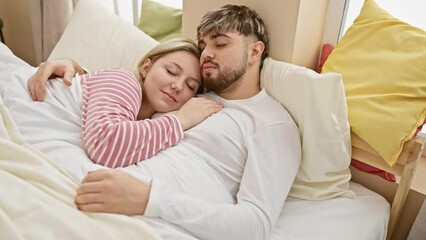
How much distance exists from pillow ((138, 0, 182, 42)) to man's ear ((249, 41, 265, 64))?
2.14 ft

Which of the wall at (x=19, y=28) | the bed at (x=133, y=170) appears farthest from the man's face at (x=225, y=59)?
the wall at (x=19, y=28)

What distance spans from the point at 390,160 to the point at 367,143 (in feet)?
0.27

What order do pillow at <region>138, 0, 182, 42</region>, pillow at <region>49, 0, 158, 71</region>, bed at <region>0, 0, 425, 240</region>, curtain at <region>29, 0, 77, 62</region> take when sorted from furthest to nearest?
curtain at <region>29, 0, 77, 62</region> < pillow at <region>138, 0, 182, 42</region> < pillow at <region>49, 0, 158, 71</region> < bed at <region>0, 0, 425, 240</region>

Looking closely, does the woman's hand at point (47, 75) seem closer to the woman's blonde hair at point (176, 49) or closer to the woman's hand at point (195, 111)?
the woman's blonde hair at point (176, 49)

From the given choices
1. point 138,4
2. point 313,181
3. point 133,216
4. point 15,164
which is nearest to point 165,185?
point 133,216

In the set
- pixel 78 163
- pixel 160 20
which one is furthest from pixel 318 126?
pixel 160 20

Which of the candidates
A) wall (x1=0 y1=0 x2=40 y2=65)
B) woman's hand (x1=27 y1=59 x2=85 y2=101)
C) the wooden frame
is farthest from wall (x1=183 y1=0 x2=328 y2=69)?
wall (x1=0 y1=0 x2=40 y2=65)

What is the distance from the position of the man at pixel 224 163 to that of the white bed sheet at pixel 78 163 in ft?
0.24

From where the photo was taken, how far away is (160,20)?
187 centimetres

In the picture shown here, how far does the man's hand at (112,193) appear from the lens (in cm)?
87

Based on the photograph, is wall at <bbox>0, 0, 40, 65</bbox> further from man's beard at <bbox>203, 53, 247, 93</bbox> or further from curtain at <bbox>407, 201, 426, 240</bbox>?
curtain at <bbox>407, 201, 426, 240</bbox>

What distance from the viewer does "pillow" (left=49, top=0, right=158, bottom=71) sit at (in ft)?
5.44

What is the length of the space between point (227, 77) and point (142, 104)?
1.01 ft

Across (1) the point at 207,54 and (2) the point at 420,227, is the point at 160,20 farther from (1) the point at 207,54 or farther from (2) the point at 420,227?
(2) the point at 420,227
